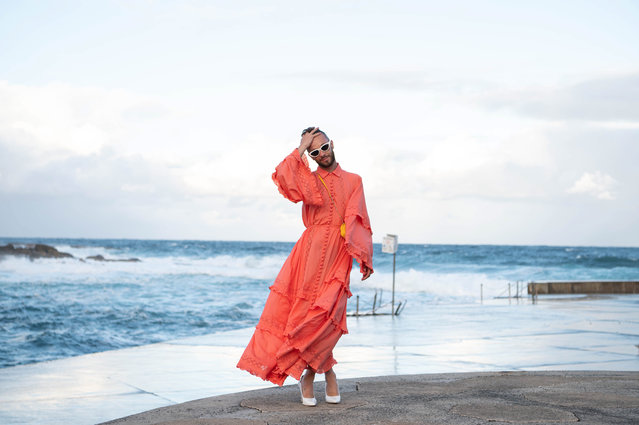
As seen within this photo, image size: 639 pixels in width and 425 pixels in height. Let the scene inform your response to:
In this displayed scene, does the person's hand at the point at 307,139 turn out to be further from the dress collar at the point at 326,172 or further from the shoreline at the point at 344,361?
the shoreline at the point at 344,361

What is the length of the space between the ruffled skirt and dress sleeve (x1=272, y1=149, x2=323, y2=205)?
22 cm

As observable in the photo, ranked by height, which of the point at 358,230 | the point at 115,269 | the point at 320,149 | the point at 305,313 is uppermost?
the point at 320,149

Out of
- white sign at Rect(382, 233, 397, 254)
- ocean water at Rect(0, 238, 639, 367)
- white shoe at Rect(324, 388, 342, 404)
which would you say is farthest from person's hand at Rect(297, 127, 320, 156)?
white sign at Rect(382, 233, 397, 254)

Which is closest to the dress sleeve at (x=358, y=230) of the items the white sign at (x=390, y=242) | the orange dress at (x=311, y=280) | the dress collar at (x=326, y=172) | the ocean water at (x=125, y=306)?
the orange dress at (x=311, y=280)

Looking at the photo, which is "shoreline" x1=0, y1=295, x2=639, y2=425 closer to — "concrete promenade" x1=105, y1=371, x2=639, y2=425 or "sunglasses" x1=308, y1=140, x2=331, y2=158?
"concrete promenade" x1=105, y1=371, x2=639, y2=425

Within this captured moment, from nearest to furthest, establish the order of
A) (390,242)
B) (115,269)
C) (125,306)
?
(390,242)
(125,306)
(115,269)

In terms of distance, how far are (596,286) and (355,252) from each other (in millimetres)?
18136

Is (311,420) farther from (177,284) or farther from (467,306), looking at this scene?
(177,284)

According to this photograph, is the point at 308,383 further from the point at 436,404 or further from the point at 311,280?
the point at 436,404

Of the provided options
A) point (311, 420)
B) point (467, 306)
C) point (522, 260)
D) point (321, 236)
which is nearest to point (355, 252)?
point (321, 236)

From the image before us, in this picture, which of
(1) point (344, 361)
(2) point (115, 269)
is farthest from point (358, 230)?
(2) point (115, 269)

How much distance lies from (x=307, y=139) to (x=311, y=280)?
837 mm

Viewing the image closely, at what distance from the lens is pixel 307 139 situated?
179 inches

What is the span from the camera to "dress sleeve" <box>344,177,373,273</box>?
4.51 metres
